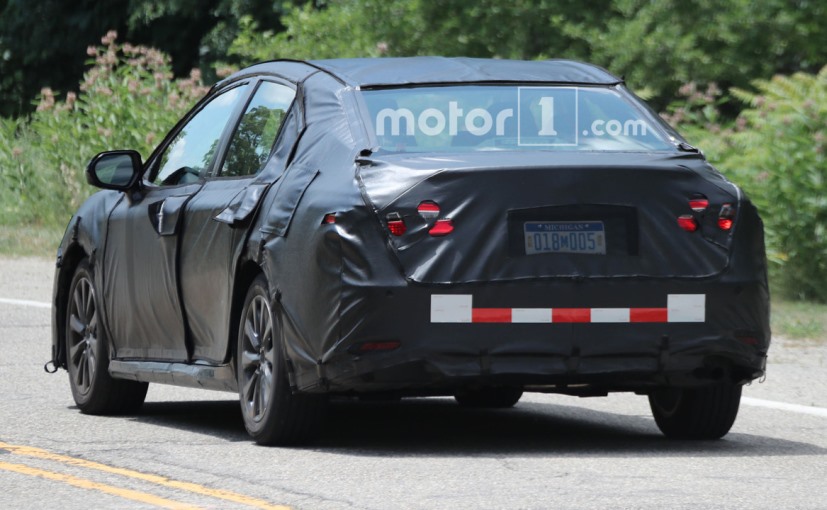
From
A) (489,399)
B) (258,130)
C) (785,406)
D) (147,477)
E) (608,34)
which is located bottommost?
(608,34)

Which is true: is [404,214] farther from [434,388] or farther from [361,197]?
[434,388]

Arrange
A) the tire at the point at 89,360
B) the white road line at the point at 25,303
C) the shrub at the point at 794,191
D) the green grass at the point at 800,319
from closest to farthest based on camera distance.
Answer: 1. the tire at the point at 89,360
2. the green grass at the point at 800,319
3. the shrub at the point at 794,191
4. the white road line at the point at 25,303

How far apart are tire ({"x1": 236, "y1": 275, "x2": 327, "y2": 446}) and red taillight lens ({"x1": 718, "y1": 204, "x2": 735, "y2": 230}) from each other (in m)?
1.70

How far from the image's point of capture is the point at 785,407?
9688mm

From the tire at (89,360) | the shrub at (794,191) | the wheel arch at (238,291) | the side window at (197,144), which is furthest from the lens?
the shrub at (794,191)

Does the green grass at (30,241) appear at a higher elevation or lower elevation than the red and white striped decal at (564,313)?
lower

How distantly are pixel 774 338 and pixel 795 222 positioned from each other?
2.63 meters

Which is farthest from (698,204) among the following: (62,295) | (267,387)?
(62,295)

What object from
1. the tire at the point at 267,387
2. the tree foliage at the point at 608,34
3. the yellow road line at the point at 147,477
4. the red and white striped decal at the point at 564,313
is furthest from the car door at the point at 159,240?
the tree foliage at the point at 608,34

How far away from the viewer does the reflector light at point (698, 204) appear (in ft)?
24.3

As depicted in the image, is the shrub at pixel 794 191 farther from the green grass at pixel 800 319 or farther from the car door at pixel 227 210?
the car door at pixel 227 210

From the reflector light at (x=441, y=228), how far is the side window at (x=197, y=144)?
175 cm

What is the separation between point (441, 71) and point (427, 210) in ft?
3.58

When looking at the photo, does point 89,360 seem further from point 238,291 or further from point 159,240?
point 238,291
